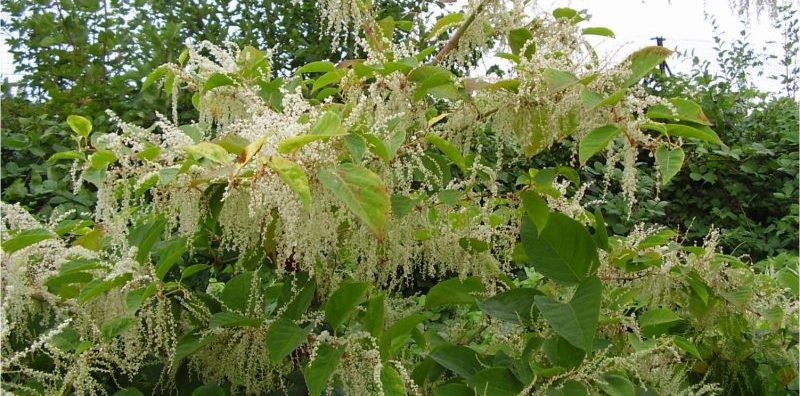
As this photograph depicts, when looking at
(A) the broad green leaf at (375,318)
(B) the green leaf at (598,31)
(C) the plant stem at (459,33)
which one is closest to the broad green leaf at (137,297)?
(A) the broad green leaf at (375,318)

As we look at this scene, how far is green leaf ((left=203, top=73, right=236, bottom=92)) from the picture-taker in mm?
1428

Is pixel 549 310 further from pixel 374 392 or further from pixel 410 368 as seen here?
pixel 410 368

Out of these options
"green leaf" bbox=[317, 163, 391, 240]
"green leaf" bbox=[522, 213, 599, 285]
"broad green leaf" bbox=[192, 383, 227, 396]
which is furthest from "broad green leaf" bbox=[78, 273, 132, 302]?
"green leaf" bbox=[522, 213, 599, 285]

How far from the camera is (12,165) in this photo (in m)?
2.86

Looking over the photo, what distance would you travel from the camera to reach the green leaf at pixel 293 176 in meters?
1.01

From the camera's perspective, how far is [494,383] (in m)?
1.36

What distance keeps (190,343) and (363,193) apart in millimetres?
524

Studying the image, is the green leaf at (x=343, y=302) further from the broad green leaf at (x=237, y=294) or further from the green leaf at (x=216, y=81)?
the green leaf at (x=216, y=81)

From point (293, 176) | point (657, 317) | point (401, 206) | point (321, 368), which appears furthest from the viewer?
point (657, 317)

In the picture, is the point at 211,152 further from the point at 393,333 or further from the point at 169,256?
the point at 393,333

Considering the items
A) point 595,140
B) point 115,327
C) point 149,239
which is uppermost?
point 595,140

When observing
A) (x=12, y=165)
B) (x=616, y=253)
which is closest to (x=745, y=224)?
(x=616, y=253)

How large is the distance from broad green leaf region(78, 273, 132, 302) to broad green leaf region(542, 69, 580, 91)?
831 mm

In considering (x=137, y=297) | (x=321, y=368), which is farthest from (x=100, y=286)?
(x=321, y=368)
